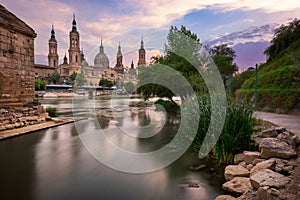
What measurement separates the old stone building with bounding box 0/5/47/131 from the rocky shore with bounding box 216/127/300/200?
8.10 meters

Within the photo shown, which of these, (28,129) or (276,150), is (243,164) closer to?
(276,150)

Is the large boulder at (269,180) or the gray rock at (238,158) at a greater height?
the large boulder at (269,180)

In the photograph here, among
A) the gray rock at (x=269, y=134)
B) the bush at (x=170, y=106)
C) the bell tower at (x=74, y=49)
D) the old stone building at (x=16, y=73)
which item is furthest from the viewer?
the bell tower at (x=74, y=49)

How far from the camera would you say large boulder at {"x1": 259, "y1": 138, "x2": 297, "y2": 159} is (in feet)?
14.2

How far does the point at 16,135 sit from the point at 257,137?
7.91 m

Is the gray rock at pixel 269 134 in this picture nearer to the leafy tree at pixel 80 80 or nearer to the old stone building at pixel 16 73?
the old stone building at pixel 16 73

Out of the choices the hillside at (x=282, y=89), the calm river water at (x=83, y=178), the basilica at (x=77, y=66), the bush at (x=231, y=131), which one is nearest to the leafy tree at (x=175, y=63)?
the hillside at (x=282, y=89)

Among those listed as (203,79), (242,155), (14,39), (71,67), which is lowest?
(242,155)

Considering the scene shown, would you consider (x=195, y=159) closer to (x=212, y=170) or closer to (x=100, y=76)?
(x=212, y=170)

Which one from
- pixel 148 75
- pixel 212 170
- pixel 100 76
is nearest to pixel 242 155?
pixel 212 170

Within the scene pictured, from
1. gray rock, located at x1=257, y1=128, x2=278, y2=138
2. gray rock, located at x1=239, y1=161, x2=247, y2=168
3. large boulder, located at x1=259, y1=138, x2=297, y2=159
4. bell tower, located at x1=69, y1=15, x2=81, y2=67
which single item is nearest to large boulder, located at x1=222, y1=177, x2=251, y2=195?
gray rock, located at x1=239, y1=161, x2=247, y2=168

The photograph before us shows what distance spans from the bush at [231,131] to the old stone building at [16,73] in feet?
23.7

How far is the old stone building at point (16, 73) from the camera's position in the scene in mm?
8094

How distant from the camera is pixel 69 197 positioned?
359 centimetres
